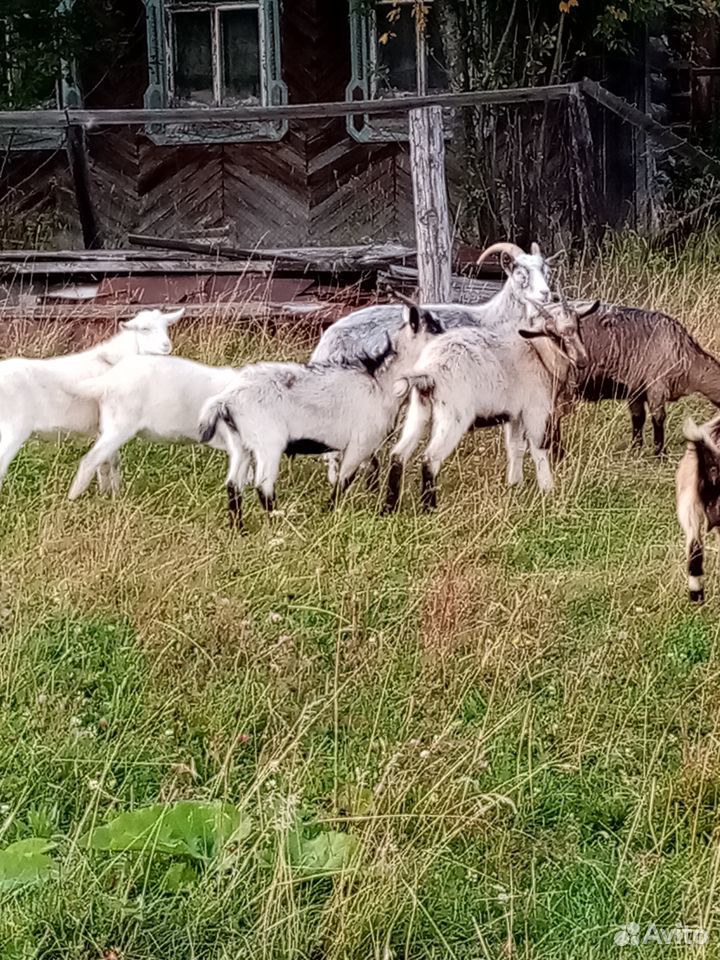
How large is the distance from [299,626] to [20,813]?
4.53 ft

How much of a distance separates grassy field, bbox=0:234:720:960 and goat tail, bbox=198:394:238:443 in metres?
0.42

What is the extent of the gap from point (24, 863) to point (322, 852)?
0.79m

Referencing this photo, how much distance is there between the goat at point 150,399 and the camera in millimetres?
6500

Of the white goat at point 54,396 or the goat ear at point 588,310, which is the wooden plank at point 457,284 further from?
the white goat at point 54,396

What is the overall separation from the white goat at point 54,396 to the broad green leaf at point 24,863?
271 cm

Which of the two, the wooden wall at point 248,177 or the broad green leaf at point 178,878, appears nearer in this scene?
the broad green leaf at point 178,878

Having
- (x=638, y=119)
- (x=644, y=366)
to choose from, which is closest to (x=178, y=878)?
(x=644, y=366)

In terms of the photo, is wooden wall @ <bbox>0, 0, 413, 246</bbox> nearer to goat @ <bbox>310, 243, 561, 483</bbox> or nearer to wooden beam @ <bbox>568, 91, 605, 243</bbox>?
wooden beam @ <bbox>568, 91, 605, 243</bbox>

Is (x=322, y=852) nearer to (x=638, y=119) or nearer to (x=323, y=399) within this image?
(x=323, y=399)

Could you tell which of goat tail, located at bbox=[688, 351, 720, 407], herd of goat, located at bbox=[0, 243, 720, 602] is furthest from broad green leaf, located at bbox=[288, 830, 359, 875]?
goat tail, located at bbox=[688, 351, 720, 407]

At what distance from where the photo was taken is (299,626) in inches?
216

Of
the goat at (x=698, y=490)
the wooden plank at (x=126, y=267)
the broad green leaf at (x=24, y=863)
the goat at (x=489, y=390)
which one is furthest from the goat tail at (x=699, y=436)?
the wooden plank at (x=126, y=267)

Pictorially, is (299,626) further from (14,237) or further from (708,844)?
(14,237)

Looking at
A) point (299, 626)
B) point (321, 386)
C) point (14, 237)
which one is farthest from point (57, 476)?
point (14, 237)
